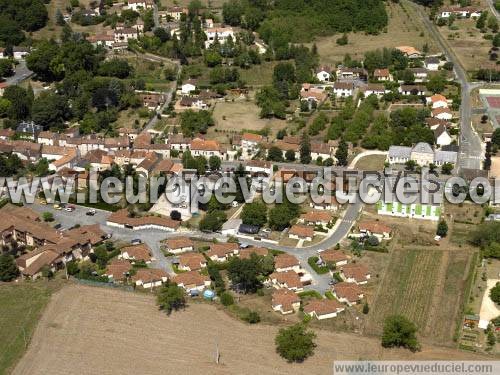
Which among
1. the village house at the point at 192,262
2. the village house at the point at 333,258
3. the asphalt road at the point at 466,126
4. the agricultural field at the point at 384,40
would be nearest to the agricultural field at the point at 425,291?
the village house at the point at 333,258

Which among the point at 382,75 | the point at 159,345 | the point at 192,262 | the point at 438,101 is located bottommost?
the point at 159,345

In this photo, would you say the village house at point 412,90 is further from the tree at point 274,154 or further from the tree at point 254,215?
the tree at point 254,215

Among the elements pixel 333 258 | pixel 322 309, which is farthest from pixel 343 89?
pixel 322 309

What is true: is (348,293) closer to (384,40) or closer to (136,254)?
(136,254)

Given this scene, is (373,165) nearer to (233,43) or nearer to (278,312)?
(278,312)

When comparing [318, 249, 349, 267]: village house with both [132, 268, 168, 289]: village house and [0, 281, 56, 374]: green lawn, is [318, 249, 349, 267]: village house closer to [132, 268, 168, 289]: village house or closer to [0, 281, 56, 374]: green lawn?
[132, 268, 168, 289]: village house

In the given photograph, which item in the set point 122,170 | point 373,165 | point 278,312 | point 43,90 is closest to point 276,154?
point 373,165
